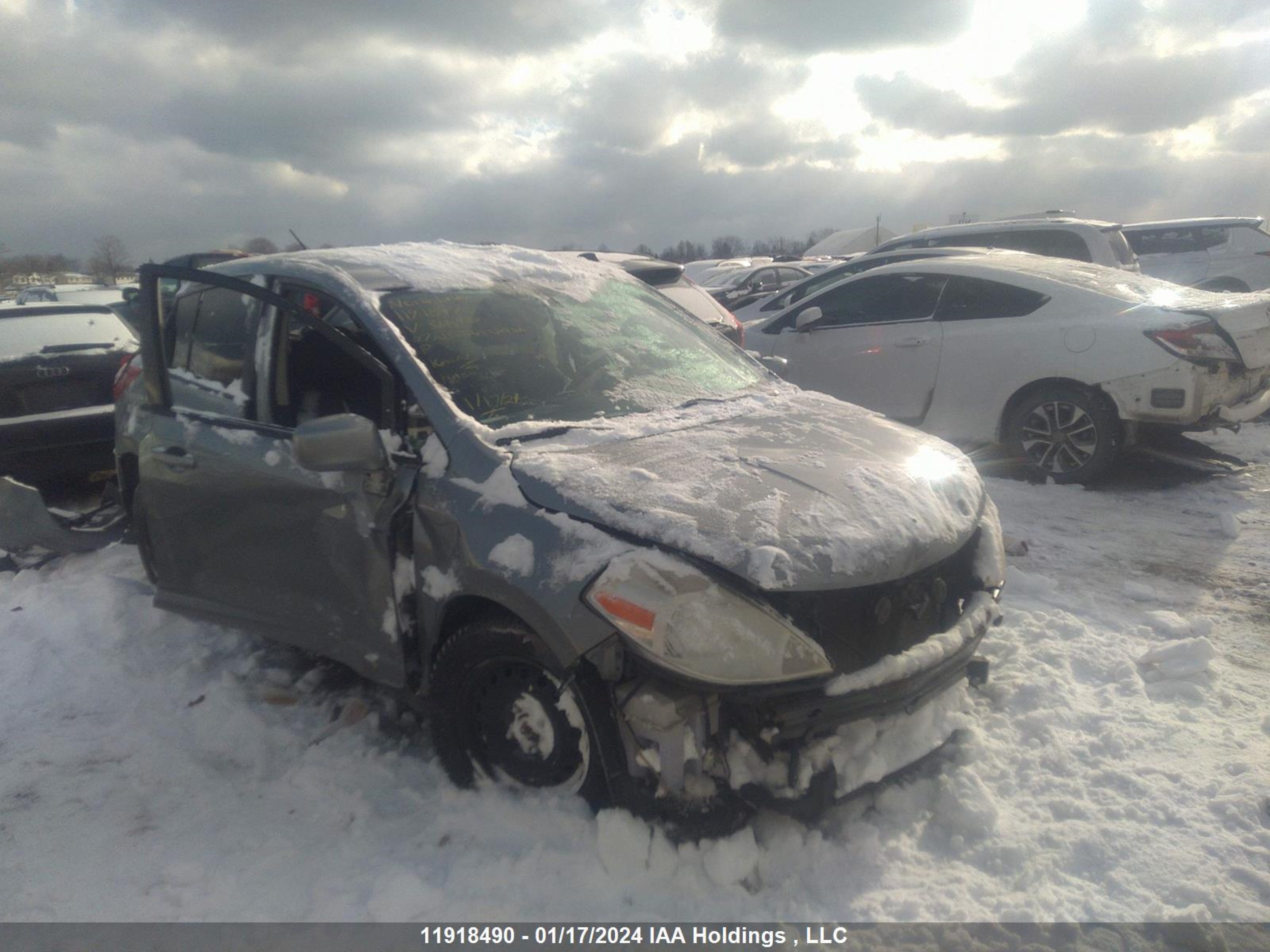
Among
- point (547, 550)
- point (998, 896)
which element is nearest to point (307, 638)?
point (547, 550)

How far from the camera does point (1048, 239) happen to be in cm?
1009

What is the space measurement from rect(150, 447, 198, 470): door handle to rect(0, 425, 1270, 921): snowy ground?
2.91 feet

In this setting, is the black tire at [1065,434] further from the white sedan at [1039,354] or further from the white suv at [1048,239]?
the white suv at [1048,239]

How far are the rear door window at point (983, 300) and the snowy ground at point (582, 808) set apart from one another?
2.78 meters

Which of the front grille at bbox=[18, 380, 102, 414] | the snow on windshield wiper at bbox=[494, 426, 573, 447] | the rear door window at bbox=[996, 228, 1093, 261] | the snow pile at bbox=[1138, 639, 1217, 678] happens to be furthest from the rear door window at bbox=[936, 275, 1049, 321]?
the front grille at bbox=[18, 380, 102, 414]

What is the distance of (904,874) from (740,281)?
55.7 ft

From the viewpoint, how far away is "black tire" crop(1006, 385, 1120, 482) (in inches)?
229

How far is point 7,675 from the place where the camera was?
3.73 metres

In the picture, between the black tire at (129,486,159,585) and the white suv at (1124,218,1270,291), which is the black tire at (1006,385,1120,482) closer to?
the black tire at (129,486,159,585)

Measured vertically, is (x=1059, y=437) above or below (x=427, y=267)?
below

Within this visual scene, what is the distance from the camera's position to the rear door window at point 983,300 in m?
6.18

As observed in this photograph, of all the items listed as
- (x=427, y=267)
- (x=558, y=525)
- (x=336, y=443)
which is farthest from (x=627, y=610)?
(x=427, y=267)

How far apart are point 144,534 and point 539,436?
7.79 ft

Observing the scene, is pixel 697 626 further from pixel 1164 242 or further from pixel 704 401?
pixel 1164 242
